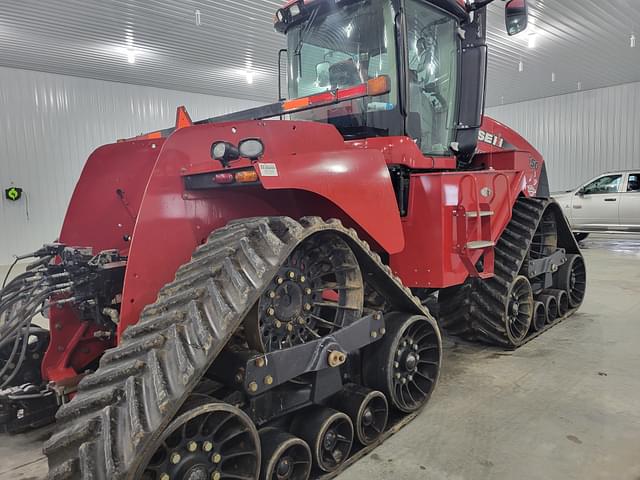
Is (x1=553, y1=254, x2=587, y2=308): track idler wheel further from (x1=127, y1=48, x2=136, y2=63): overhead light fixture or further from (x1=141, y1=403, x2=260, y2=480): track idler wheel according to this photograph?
(x1=127, y1=48, x2=136, y2=63): overhead light fixture

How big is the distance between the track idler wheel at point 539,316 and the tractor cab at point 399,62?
175cm

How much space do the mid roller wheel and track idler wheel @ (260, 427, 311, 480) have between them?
41 centimetres

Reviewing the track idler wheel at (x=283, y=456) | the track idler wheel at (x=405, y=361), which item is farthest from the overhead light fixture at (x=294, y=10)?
the track idler wheel at (x=283, y=456)

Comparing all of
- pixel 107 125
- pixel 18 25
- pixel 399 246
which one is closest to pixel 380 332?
pixel 399 246

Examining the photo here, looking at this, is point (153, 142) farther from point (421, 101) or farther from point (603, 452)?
point (603, 452)

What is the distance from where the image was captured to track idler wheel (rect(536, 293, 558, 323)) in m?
4.97

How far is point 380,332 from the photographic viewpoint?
2.79m

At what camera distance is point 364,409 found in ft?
8.84

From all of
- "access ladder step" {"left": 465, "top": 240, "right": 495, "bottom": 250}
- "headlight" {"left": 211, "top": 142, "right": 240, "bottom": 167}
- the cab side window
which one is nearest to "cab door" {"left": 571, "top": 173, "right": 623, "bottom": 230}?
the cab side window

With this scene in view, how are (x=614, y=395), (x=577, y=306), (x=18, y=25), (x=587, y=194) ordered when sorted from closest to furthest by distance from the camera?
(x=614, y=395)
(x=577, y=306)
(x=18, y=25)
(x=587, y=194)

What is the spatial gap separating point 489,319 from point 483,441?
5.20 ft

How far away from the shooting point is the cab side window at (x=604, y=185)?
37.1ft

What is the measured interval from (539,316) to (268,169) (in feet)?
12.5

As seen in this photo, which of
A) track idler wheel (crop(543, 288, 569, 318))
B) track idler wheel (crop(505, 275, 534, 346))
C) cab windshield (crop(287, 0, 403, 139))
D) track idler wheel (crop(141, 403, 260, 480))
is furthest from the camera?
track idler wheel (crop(543, 288, 569, 318))
